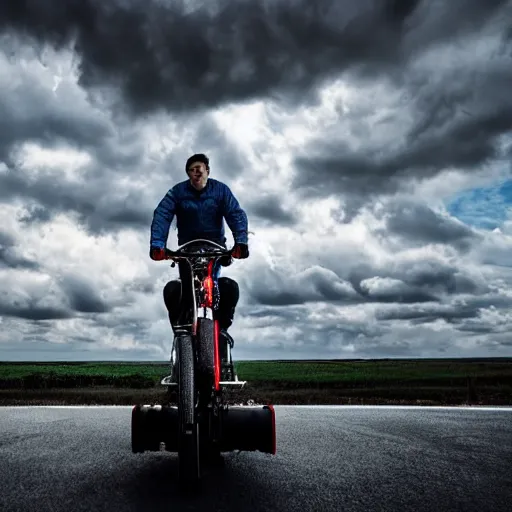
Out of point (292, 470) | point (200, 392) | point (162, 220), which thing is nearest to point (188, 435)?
point (200, 392)

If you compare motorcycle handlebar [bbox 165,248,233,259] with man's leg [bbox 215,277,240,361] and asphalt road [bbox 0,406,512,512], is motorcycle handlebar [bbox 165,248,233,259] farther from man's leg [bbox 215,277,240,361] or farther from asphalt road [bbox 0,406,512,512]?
asphalt road [bbox 0,406,512,512]

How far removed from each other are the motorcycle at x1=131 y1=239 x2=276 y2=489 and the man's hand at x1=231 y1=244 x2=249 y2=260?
0.06m

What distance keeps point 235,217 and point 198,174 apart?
0.50 meters

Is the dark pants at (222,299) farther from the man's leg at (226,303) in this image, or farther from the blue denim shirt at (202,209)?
the blue denim shirt at (202,209)

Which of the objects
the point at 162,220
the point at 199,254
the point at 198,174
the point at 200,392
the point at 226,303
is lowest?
the point at 200,392

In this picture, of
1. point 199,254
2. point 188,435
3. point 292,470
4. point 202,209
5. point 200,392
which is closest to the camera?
point 188,435

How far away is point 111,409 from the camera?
974 cm

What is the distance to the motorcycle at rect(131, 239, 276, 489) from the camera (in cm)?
400

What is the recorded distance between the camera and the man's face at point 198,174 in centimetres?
521

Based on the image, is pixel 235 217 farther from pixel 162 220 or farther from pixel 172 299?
pixel 172 299

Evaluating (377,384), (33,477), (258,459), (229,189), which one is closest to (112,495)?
(33,477)

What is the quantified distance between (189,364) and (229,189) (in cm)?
189

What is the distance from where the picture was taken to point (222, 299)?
5062 millimetres

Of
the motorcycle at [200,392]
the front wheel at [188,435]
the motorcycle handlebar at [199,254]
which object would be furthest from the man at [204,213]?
the front wheel at [188,435]
